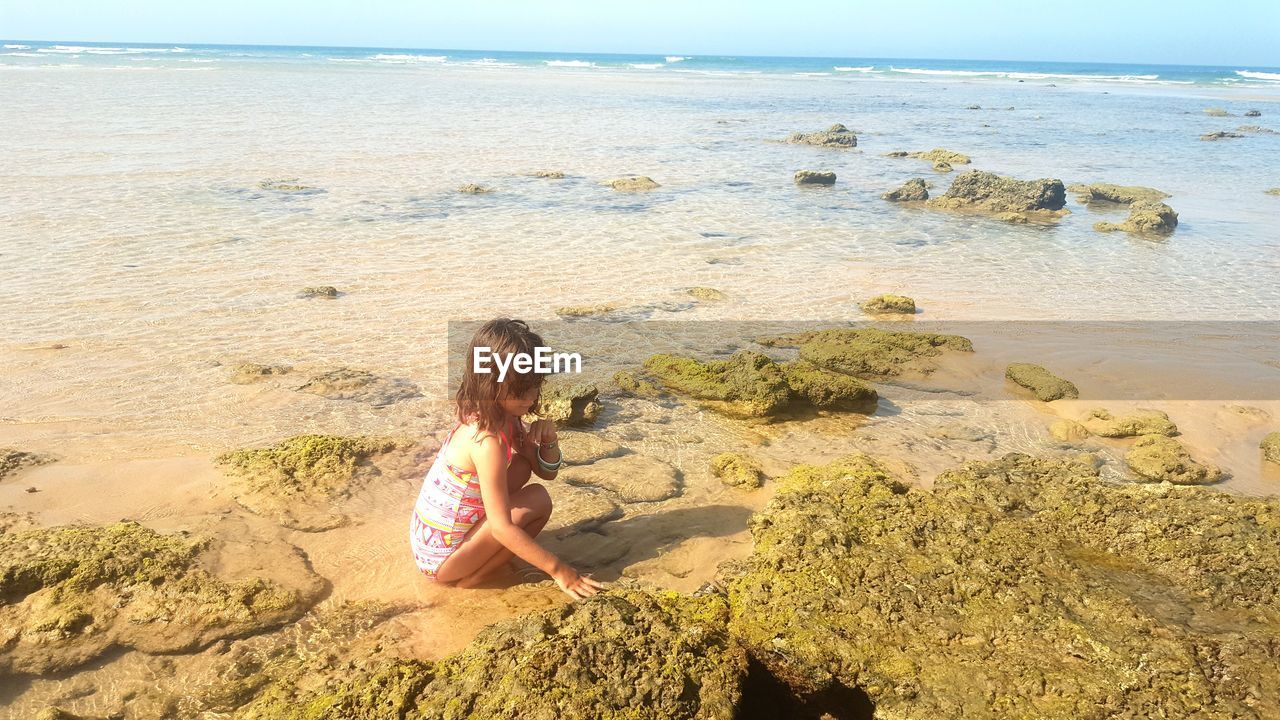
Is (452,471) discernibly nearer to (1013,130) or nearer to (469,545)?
(469,545)

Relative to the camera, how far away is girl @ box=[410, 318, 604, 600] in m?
3.28

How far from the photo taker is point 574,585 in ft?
11.0

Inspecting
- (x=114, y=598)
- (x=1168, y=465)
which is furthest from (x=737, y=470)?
(x=114, y=598)

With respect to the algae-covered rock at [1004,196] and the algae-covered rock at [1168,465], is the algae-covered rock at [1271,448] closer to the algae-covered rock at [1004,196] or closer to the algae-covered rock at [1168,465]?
the algae-covered rock at [1168,465]

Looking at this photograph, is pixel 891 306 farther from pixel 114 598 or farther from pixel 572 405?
pixel 114 598

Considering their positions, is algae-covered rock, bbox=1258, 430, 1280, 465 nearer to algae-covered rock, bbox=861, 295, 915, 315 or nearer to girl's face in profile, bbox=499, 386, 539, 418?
algae-covered rock, bbox=861, 295, 915, 315

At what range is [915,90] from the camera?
48281 mm

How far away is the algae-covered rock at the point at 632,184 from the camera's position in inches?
569

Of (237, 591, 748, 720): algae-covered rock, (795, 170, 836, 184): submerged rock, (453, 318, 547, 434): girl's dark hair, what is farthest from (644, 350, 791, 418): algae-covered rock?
(795, 170, 836, 184): submerged rock

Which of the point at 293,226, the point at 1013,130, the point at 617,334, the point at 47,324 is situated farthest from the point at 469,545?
the point at 1013,130

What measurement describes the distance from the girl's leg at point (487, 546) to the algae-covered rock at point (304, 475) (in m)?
0.98

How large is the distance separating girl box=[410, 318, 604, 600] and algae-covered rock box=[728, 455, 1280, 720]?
0.98 metres

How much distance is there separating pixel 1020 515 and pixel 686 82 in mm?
50448

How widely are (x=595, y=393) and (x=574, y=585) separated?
2.31 metres
